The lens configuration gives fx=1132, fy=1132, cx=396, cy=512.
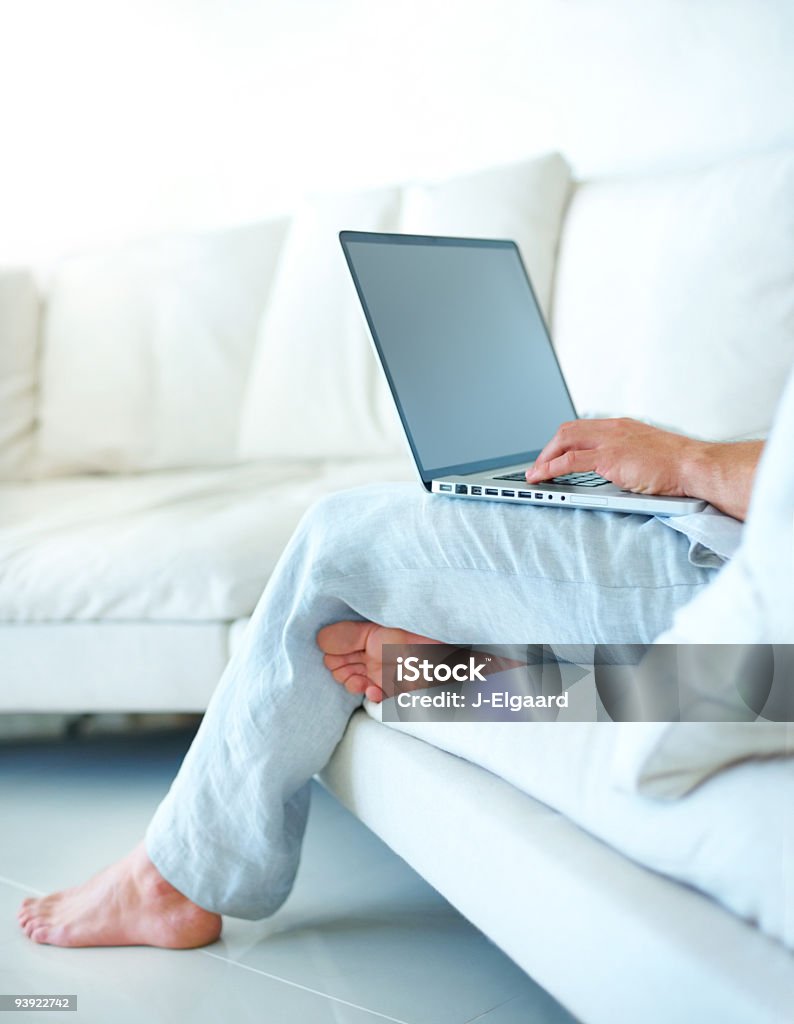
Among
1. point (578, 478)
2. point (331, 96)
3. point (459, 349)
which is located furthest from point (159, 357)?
point (578, 478)

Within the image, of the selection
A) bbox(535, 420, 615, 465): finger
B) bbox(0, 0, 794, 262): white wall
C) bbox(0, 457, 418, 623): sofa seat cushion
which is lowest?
bbox(0, 457, 418, 623): sofa seat cushion

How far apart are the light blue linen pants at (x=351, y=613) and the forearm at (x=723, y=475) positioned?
0.05m

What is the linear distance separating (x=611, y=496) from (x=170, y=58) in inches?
90.7

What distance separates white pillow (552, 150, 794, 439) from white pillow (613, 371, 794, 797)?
976 mm

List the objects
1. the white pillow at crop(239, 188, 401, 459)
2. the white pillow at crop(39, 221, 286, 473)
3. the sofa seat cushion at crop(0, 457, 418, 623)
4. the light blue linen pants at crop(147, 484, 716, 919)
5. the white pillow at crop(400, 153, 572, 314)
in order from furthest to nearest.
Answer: the white pillow at crop(39, 221, 286, 473) < the white pillow at crop(239, 188, 401, 459) < the white pillow at crop(400, 153, 572, 314) < the sofa seat cushion at crop(0, 457, 418, 623) < the light blue linen pants at crop(147, 484, 716, 919)

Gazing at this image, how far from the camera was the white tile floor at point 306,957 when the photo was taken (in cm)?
109

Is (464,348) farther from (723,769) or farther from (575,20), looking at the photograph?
(575,20)

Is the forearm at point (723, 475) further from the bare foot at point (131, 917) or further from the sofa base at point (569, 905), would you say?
the bare foot at point (131, 917)

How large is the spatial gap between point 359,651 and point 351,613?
38 mm

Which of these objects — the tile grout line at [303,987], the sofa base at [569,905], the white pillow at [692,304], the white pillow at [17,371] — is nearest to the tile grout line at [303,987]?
the tile grout line at [303,987]

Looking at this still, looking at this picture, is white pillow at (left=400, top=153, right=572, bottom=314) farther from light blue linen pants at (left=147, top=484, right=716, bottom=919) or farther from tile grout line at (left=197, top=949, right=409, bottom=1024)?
tile grout line at (left=197, top=949, right=409, bottom=1024)

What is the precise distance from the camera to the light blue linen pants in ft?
3.04

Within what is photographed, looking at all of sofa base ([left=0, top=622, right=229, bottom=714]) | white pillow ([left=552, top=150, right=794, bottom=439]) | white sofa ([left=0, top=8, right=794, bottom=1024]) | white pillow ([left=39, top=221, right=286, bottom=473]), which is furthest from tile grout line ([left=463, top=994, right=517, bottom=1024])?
white pillow ([left=39, top=221, right=286, bottom=473])

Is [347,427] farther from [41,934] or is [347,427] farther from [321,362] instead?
[41,934]
